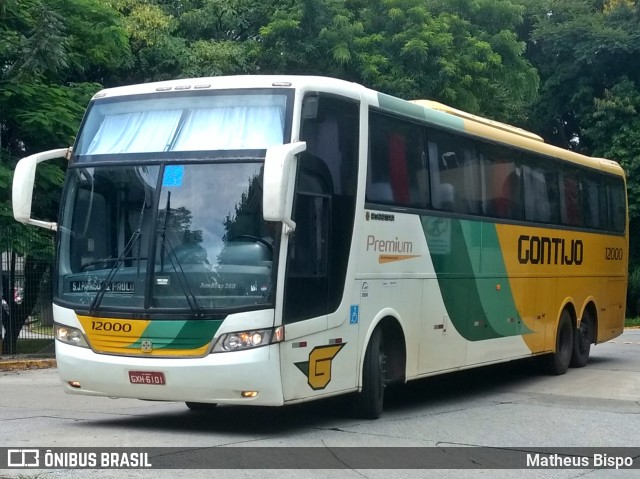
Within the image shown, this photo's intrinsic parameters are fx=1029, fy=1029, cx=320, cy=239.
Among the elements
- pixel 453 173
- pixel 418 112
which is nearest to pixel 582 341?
A: pixel 453 173

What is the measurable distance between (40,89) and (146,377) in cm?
1188

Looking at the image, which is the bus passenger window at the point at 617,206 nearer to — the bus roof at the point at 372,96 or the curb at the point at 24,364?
the bus roof at the point at 372,96

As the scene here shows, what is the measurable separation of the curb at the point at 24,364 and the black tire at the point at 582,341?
9.65 m

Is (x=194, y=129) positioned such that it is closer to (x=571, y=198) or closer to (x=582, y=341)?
(x=571, y=198)

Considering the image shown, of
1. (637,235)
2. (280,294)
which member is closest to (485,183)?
(280,294)

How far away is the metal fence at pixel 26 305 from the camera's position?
20391 millimetres

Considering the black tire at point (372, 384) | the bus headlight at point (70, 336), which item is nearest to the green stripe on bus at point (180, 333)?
the bus headlight at point (70, 336)

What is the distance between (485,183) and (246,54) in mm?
12356

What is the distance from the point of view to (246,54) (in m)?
25.0

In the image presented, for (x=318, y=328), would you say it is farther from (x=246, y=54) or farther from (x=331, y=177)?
(x=246, y=54)

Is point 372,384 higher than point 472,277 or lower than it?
lower

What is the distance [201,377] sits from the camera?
30.5 ft

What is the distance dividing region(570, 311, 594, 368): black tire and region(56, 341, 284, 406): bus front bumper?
9465 millimetres

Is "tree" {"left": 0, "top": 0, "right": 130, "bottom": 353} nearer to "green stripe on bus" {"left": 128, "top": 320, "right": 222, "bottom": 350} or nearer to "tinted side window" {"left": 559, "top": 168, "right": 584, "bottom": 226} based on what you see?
"tinted side window" {"left": 559, "top": 168, "right": 584, "bottom": 226}
